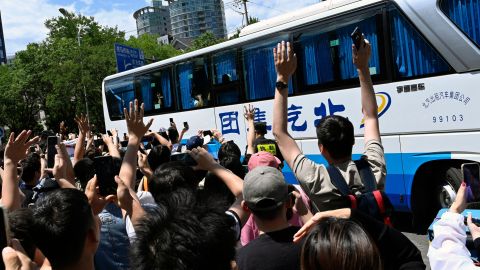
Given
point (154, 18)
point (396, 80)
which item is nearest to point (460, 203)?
point (396, 80)

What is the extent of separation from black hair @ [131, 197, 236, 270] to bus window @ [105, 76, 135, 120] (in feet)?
38.5

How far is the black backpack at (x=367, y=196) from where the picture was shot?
217 centimetres

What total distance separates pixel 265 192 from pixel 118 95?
492 inches

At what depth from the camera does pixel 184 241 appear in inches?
56.2

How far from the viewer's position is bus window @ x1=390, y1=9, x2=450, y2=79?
19.6 feet

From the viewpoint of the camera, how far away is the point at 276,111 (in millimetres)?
2605

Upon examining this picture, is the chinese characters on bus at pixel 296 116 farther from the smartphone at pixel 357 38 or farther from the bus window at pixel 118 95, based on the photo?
the bus window at pixel 118 95

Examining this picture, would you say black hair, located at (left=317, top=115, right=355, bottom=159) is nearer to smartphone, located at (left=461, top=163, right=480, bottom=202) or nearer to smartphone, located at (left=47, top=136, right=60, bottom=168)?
smartphone, located at (left=461, top=163, right=480, bottom=202)

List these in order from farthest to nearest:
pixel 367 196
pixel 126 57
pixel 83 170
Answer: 1. pixel 126 57
2. pixel 83 170
3. pixel 367 196

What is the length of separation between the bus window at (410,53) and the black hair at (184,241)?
204 inches

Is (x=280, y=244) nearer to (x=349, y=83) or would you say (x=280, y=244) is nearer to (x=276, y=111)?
(x=276, y=111)

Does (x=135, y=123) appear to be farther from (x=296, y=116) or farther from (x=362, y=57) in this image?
(x=296, y=116)

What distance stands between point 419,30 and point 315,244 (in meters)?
5.33

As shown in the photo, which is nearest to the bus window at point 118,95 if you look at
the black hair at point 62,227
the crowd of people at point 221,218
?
the crowd of people at point 221,218
